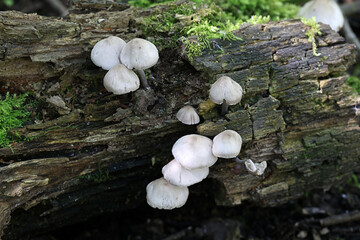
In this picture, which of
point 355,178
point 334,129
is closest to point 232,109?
point 334,129

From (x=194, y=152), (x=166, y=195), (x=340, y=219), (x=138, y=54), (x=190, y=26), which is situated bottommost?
(x=340, y=219)

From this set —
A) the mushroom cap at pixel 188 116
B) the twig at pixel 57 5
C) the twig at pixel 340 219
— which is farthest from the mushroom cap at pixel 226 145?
the twig at pixel 57 5

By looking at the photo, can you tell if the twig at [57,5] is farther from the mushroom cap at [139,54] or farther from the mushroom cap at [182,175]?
the mushroom cap at [182,175]

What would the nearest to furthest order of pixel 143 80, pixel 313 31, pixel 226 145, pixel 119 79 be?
pixel 226 145 < pixel 119 79 < pixel 143 80 < pixel 313 31

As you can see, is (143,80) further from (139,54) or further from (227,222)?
(227,222)

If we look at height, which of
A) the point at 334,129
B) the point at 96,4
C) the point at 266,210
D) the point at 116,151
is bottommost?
A: the point at 266,210

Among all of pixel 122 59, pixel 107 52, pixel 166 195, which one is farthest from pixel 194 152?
pixel 107 52

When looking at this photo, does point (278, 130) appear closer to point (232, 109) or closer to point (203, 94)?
point (232, 109)
